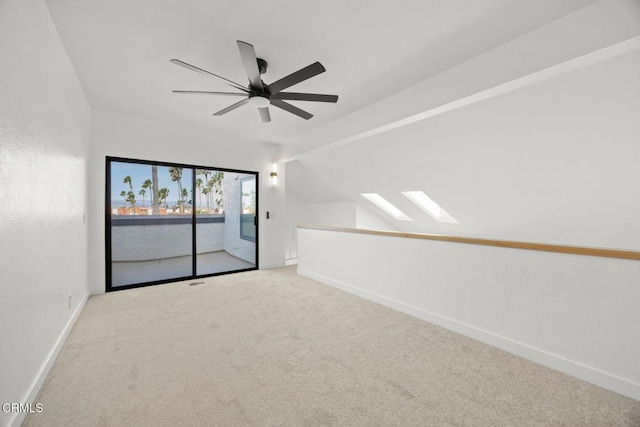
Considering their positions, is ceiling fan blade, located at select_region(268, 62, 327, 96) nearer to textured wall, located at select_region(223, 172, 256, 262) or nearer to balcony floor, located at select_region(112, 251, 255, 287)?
textured wall, located at select_region(223, 172, 256, 262)

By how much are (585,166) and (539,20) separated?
5.47 ft

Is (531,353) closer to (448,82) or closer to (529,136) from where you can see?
(529,136)

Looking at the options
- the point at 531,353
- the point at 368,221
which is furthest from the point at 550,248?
the point at 368,221

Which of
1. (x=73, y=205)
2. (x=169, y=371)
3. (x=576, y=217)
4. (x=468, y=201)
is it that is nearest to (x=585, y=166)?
(x=576, y=217)

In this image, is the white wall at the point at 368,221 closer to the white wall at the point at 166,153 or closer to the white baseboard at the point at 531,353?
the white wall at the point at 166,153

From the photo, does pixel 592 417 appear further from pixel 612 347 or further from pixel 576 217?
pixel 576 217

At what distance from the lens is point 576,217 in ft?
11.1

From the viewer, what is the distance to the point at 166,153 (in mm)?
4391

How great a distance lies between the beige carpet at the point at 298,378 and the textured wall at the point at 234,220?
2570mm

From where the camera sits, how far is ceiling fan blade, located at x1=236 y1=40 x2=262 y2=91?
186cm

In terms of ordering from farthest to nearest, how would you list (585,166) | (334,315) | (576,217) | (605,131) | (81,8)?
(576,217)
(334,315)
(585,166)
(605,131)
(81,8)

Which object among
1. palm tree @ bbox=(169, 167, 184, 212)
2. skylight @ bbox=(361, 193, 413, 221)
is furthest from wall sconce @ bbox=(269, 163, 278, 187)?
skylight @ bbox=(361, 193, 413, 221)

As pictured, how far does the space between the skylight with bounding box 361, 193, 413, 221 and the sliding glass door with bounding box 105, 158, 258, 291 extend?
249cm

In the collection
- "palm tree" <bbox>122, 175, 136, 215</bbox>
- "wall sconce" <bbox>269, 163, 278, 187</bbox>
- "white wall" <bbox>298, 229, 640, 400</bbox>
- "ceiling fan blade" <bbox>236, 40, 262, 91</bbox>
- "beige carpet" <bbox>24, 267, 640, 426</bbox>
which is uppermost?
"ceiling fan blade" <bbox>236, 40, 262, 91</bbox>
